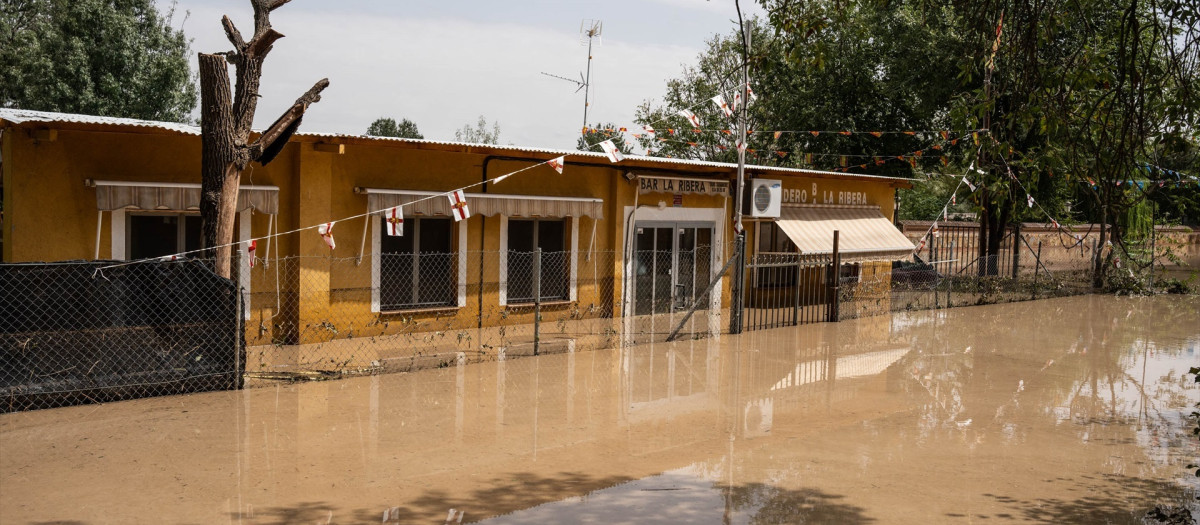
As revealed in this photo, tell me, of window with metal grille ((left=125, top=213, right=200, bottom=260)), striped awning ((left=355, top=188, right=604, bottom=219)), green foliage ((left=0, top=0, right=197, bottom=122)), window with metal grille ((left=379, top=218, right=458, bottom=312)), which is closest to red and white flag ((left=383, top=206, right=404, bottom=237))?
striped awning ((left=355, top=188, right=604, bottom=219))

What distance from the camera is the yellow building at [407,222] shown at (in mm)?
11734

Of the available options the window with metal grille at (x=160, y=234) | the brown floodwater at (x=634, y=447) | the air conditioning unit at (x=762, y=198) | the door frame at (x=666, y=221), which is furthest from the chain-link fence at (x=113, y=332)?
the air conditioning unit at (x=762, y=198)

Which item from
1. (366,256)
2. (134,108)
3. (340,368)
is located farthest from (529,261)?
(134,108)

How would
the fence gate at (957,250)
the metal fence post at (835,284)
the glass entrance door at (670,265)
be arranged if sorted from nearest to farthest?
1. the metal fence post at (835,284)
2. the glass entrance door at (670,265)
3. the fence gate at (957,250)

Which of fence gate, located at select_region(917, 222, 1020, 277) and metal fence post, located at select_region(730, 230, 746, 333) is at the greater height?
fence gate, located at select_region(917, 222, 1020, 277)

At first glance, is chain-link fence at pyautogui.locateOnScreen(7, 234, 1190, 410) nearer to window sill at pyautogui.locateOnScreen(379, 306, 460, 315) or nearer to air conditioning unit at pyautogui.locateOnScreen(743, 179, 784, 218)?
window sill at pyautogui.locateOnScreen(379, 306, 460, 315)

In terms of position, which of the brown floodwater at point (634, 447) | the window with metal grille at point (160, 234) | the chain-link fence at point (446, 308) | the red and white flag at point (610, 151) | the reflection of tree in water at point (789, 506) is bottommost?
the reflection of tree in water at point (789, 506)

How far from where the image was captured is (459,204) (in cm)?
1435

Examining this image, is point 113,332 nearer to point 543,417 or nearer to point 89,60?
point 543,417

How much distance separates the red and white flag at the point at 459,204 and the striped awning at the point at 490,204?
0.17m

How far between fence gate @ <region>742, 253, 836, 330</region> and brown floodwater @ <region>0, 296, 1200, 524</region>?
4790 millimetres

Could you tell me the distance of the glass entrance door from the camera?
1811 centimetres

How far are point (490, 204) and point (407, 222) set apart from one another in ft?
4.32

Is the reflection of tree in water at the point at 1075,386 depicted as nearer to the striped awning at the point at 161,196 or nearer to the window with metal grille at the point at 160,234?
the striped awning at the point at 161,196
